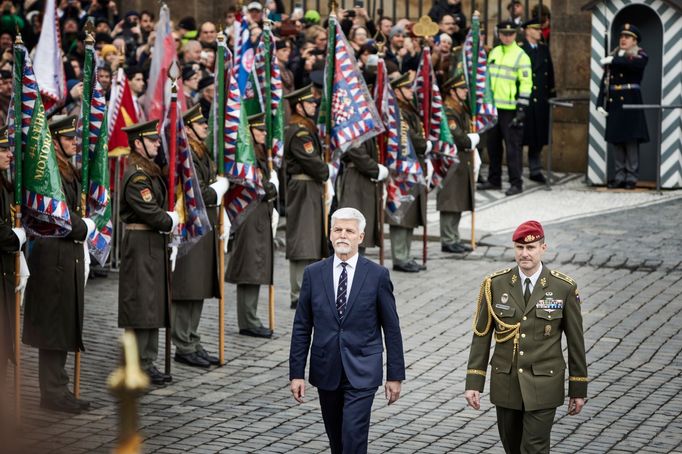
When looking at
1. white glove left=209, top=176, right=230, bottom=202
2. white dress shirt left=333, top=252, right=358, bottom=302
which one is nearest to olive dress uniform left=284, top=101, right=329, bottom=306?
white glove left=209, top=176, right=230, bottom=202

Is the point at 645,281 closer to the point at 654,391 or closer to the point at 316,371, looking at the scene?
the point at 654,391

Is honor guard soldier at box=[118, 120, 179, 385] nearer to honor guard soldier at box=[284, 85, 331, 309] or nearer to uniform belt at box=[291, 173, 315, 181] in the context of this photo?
honor guard soldier at box=[284, 85, 331, 309]

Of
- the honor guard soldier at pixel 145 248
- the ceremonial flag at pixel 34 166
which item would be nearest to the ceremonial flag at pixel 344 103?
the honor guard soldier at pixel 145 248

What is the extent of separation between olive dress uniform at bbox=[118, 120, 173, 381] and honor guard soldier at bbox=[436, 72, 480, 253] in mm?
5951

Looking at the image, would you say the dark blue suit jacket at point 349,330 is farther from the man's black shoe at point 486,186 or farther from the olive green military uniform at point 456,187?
the man's black shoe at point 486,186

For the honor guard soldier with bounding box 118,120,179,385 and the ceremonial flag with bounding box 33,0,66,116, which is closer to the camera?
the honor guard soldier with bounding box 118,120,179,385

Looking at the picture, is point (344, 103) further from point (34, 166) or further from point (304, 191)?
point (34, 166)

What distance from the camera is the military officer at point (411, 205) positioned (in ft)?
45.5

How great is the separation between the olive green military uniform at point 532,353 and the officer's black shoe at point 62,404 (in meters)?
3.14

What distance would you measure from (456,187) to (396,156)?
150 cm

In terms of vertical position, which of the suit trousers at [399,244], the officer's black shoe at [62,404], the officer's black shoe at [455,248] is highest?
the suit trousers at [399,244]

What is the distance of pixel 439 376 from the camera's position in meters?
9.56

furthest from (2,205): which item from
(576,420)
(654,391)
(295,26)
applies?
(295,26)

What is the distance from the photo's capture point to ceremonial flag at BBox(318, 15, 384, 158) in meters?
12.6
